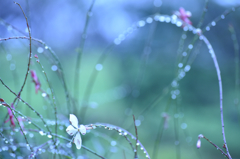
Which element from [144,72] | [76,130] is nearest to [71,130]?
[76,130]

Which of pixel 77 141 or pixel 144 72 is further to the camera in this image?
pixel 144 72

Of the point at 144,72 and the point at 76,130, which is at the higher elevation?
the point at 144,72

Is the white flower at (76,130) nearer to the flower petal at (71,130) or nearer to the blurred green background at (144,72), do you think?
the flower petal at (71,130)

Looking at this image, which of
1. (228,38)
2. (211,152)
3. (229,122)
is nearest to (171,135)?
(211,152)

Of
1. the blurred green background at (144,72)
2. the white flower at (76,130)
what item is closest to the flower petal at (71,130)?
the white flower at (76,130)

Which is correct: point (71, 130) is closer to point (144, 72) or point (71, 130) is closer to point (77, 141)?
point (77, 141)

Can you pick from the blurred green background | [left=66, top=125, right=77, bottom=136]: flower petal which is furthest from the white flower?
the blurred green background

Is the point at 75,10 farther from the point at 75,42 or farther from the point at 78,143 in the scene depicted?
the point at 78,143

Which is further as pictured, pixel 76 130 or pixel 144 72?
pixel 144 72

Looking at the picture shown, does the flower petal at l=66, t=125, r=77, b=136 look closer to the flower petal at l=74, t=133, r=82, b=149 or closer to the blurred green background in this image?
the flower petal at l=74, t=133, r=82, b=149
